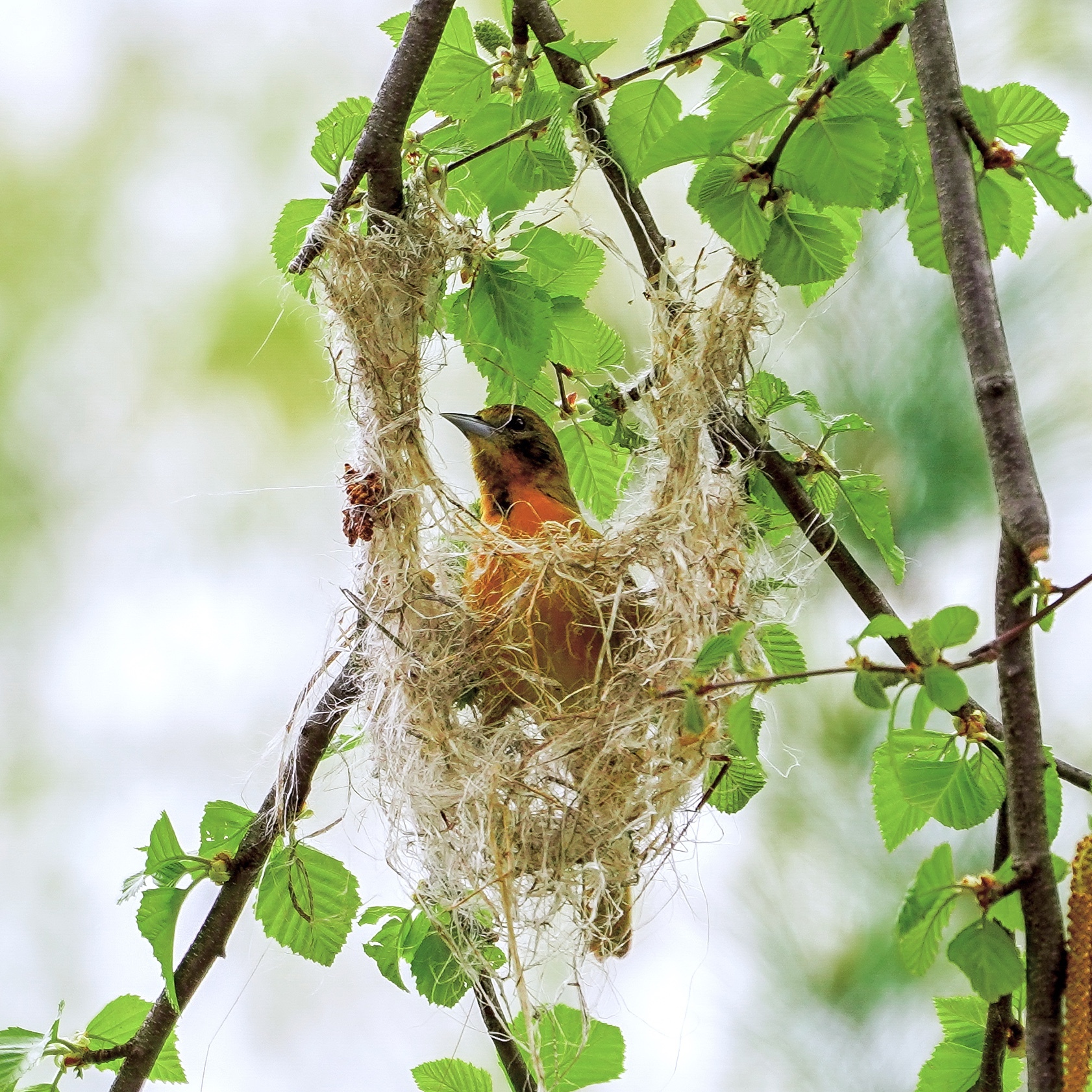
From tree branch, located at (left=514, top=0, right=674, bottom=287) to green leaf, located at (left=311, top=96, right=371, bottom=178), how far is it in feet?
0.91

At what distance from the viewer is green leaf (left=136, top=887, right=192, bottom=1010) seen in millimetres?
1757

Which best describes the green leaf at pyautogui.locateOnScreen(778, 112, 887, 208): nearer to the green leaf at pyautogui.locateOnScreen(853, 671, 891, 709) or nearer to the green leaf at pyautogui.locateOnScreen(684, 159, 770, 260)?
the green leaf at pyautogui.locateOnScreen(684, 159, 770, 260)

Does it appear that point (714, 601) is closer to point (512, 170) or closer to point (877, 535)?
point (877, 535)

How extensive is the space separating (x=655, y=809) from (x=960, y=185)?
3.09ft

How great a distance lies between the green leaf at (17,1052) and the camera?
1819 millimetres

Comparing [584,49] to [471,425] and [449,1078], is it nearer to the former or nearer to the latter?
[471,425]

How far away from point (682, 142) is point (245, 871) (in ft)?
4.20

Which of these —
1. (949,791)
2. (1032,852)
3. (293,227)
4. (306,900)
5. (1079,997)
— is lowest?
(1079,997)

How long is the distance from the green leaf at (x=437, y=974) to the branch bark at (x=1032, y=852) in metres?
1.00

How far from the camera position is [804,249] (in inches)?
65.5

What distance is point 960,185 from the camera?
1446 millimetres

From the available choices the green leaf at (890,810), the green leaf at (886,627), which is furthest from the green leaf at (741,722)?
the green leaf at (890,810)

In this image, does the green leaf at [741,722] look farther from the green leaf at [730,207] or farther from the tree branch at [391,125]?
the tree branch at [391,125]

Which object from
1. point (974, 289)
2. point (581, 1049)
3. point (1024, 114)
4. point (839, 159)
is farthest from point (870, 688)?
point (1024, 114)
